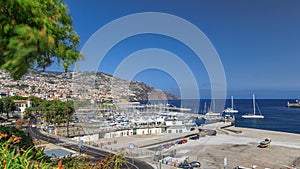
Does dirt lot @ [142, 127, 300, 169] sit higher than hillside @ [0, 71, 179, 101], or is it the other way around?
hillside @ [0, 71, 179, 101]

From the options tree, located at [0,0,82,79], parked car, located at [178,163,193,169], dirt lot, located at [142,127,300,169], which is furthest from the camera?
dirt lot, located at [142,127,300,169]

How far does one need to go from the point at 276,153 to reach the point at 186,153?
778 centimetres

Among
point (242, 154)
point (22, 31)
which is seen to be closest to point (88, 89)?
point (242, 154)

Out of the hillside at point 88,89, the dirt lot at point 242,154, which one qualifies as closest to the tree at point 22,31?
the dirt lot at point 242,154

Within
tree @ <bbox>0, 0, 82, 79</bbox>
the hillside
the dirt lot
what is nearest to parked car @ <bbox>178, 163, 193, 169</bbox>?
the dirt lot

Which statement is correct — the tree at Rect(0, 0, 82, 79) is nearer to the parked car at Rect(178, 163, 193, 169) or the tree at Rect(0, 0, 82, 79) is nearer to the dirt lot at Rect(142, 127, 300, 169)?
the dirt lot at Rect(142, 127, 300, 169)

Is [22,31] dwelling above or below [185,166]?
above

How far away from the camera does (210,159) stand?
17453 millimetres

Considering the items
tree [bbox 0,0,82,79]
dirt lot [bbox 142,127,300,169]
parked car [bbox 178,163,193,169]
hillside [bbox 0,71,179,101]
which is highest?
hillside [bbox 0,71,179,101]

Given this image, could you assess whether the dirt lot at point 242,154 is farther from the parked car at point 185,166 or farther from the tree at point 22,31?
the tree at point 22,31

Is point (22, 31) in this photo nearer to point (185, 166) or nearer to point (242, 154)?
point (185, 166)

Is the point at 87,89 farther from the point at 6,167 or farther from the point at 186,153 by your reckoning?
the point at 6,167

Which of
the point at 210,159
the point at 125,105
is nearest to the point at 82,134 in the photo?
the point at 210,159

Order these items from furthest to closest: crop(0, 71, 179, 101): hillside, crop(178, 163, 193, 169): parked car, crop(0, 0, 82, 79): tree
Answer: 1. crop(0, 71, 179, 101): hillside
2. crop(178, 163, 193, 169): parked car
3. crop(0, 0, 82, 79): tree
